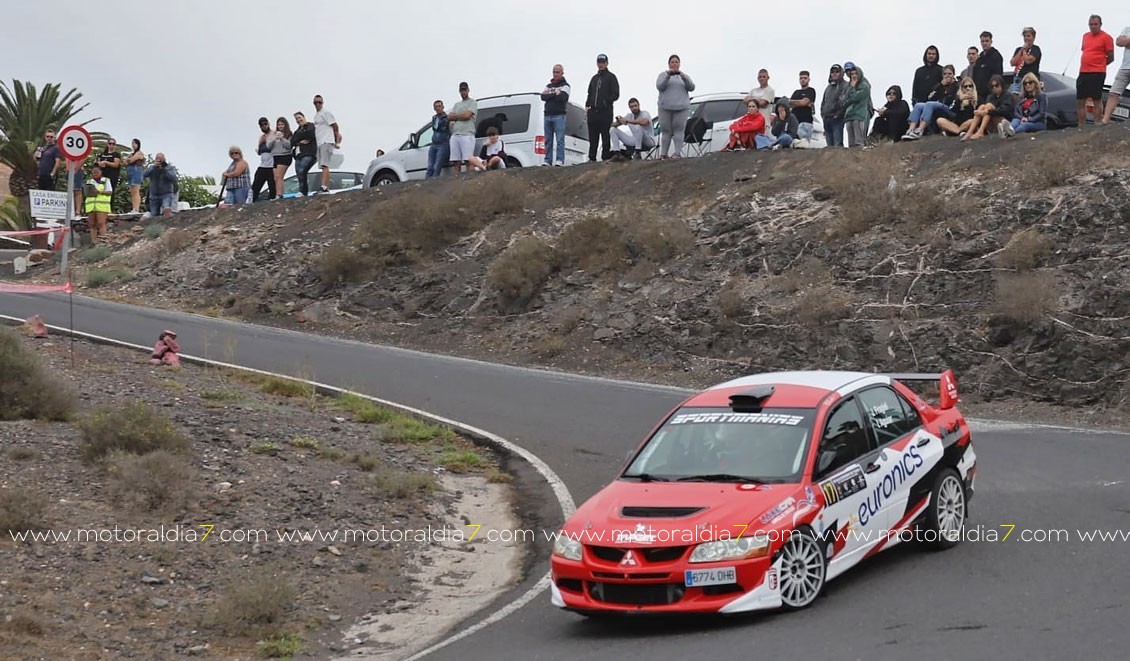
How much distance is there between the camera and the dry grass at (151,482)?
38.4ft

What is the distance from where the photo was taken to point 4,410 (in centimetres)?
1388

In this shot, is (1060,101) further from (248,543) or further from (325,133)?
(248,543)

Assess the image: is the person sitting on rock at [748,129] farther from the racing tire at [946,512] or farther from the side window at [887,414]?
the racing tire at [946,512]

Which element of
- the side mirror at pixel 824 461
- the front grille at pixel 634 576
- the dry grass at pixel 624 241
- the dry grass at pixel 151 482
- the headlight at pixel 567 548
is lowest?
the dry grass at pixel 151 482

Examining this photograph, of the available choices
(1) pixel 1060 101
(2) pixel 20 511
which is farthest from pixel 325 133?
(2) pixel 20 511

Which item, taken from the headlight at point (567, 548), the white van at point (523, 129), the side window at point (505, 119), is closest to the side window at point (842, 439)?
the headlight at point (567, 548)

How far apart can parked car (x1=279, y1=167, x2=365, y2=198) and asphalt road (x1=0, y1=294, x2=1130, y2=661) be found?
18331mm

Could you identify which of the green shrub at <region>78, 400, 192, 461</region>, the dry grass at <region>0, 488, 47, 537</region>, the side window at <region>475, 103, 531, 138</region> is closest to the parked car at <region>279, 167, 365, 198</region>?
the side window at <region>475, 103, 531, 138</region>

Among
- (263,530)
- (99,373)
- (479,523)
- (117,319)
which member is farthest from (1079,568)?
(117,319)

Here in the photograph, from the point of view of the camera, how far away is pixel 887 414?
10055 millimetres

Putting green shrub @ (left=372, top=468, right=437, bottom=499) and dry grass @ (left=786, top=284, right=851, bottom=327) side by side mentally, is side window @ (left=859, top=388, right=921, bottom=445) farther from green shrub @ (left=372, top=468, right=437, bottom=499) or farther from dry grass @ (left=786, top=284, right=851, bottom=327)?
dry grass @ (left=786, top=284, right=851, bottom=327)

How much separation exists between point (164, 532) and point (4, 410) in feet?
12.1

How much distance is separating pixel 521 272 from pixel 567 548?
17.2 meters

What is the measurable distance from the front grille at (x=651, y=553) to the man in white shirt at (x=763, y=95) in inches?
704
